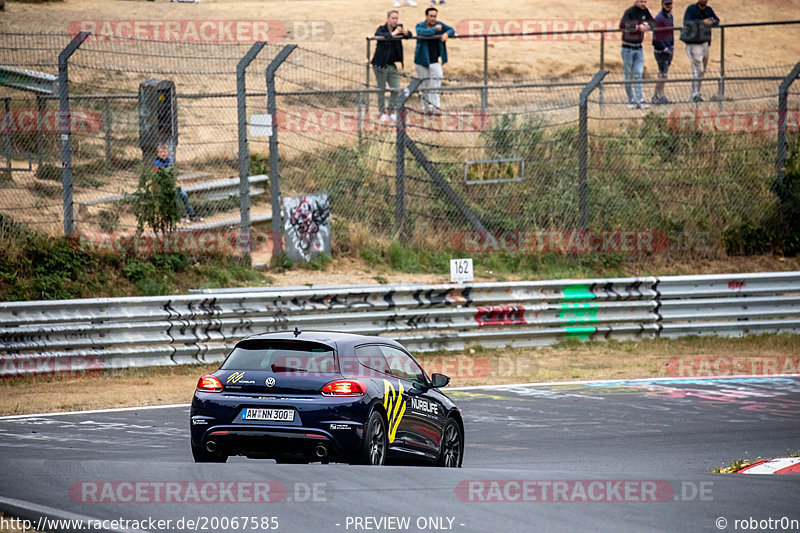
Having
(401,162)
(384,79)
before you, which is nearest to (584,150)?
(401,162)

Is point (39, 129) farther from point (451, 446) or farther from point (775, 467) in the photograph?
point (775, 467)

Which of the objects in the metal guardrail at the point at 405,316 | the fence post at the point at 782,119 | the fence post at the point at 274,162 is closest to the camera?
the metal guardrail at the point at 405,316

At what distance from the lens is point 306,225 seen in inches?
789

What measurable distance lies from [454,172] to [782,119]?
690cm

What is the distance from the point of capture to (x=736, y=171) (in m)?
24.5

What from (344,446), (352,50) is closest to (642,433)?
(344,446)

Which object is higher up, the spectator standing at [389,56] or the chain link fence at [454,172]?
the spectator standing at [389,56]

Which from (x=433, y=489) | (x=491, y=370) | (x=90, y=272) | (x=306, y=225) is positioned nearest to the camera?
(x=433, y=489)

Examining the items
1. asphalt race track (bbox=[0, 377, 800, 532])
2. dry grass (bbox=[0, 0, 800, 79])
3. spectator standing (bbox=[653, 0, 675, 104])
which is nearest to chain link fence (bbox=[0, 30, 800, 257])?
spectator standing (bbox=[653, 0, 675, 104])

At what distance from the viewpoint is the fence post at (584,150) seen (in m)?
20.7

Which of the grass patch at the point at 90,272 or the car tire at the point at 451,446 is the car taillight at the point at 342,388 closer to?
the car tire at the point at 451,446

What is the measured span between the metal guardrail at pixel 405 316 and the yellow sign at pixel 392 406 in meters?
7.17

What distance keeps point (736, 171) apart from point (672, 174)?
4.69 ft

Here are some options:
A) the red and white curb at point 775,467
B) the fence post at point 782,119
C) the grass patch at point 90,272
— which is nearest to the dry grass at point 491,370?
the grass patch at point 90,272
